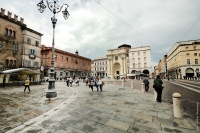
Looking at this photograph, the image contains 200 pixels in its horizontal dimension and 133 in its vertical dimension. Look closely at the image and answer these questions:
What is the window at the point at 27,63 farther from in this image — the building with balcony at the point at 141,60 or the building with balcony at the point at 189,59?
the building with balcony at the point at 189,59

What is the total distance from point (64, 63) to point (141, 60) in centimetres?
3442

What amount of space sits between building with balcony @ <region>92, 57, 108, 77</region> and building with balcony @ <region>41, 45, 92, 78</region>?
1438 centimetres

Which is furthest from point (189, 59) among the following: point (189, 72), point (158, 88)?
point (158, 88)

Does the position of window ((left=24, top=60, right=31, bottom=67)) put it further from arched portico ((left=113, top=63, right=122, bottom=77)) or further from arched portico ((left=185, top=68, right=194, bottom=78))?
arched portico ((left=185, top=68, right=194, bottom=78))

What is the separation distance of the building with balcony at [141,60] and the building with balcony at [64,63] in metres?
24.1

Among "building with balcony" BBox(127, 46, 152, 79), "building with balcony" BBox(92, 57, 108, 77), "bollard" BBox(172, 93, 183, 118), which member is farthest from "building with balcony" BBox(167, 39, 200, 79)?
"bollard" BBox(172, 93, 183, 118)

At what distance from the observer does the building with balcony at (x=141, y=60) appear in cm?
4609

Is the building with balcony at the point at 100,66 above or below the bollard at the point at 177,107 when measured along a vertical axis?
above

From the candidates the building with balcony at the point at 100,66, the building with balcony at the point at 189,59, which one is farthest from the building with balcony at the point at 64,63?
the building with balcony at the point at 189,59

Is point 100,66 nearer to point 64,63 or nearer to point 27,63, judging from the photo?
point 64,63

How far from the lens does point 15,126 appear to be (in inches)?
134

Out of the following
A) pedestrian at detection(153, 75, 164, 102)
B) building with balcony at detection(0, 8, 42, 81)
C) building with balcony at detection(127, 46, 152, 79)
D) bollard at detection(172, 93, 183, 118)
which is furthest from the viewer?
building with balcony at detection(127, 46, 152, 79)

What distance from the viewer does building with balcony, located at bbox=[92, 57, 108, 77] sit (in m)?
66.7

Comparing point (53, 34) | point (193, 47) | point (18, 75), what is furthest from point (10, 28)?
point (193, 47)
